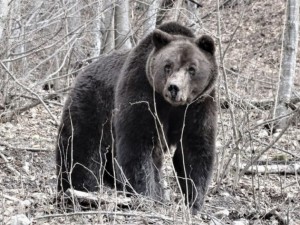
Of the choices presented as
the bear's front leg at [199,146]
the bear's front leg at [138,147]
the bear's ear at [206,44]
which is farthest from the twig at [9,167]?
the bear's ear at [206,44]

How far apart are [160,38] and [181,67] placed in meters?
0.45

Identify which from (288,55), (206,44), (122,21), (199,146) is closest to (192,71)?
(206,44)

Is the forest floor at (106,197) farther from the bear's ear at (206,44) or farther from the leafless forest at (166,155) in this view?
the bear's ear at (206,44)

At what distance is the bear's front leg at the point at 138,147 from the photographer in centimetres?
621

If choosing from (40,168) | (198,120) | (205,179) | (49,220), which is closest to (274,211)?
(205,179)

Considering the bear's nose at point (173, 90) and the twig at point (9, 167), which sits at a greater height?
the bear's nose at point (173, 90)

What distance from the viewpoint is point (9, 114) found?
9.77 metres

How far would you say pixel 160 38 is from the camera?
255 inches

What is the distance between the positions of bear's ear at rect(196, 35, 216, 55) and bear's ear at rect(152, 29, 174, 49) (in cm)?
30

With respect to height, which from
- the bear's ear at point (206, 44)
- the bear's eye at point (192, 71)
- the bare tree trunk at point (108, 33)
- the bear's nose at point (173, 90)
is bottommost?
the bear's nose at point (173, 90)

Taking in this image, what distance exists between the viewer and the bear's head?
602cm

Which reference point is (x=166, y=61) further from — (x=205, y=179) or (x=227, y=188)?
(x=227, y=188)

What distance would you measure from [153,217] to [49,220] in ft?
2.85

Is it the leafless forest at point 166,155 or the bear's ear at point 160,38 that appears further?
the bear's ear at point 160,38
